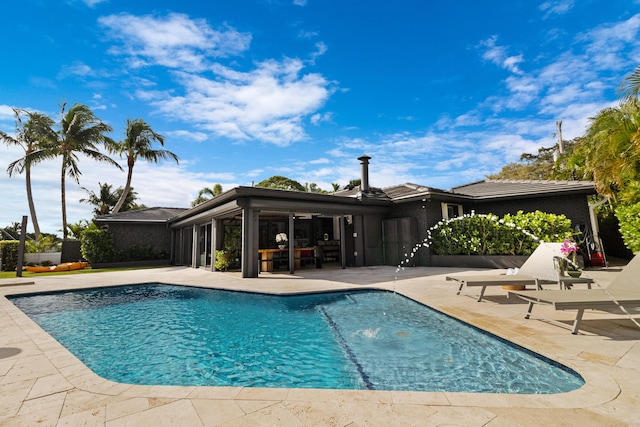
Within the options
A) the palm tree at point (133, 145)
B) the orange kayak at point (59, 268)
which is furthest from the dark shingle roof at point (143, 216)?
the palm tree at point (133, 145)

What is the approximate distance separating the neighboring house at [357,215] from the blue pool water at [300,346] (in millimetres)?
4630

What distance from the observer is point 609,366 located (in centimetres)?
278

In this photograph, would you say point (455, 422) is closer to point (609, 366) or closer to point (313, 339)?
point (609, 366)

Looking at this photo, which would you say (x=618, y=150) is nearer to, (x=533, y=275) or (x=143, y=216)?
(x=533, y=275)

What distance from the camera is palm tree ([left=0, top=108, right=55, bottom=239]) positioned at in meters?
20.7

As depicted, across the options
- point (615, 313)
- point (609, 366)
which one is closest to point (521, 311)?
point (615, 313)

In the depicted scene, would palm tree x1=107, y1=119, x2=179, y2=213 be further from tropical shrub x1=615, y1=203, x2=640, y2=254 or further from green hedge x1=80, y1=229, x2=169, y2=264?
tropical shrub x1=615, y1=203, x2=640, y2=254

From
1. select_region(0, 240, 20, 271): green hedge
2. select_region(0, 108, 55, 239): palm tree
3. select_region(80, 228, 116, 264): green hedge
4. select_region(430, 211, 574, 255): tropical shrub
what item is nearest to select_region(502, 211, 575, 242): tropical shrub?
select_region(430, 211, 574, 255): tropical shrub

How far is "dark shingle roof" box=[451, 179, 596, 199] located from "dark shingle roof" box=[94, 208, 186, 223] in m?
19.4

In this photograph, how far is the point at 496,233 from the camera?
38.9ft

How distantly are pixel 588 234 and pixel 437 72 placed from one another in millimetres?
9326

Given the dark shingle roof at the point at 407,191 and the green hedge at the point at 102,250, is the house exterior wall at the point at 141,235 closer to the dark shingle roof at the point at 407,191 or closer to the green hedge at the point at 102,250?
the green hedge at the point at 102,250

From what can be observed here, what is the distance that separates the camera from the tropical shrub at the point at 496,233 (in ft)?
36.0

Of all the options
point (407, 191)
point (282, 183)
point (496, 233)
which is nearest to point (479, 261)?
point (496, 233)
